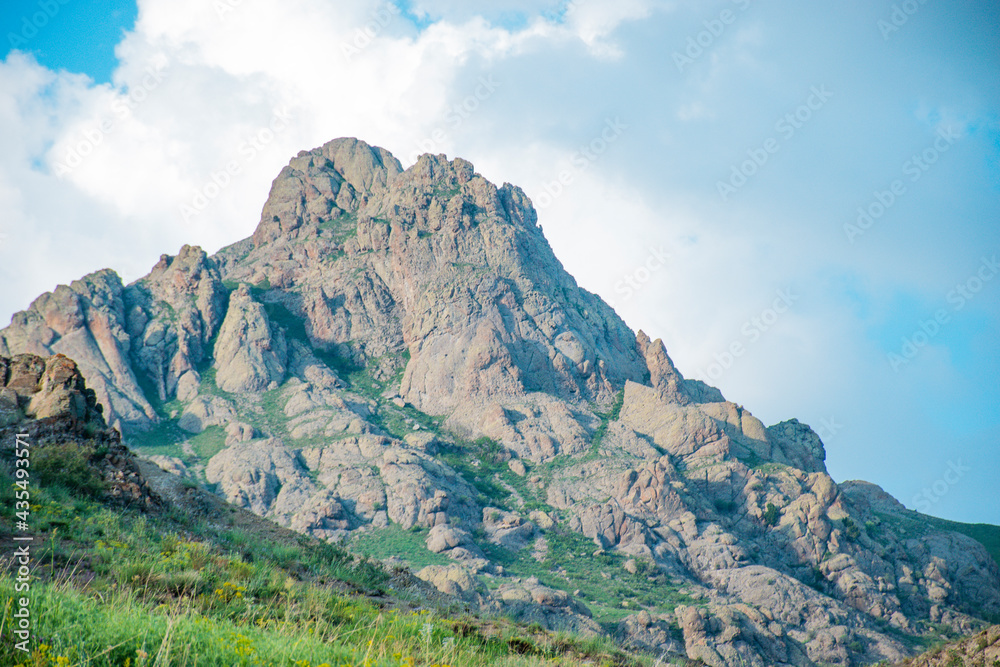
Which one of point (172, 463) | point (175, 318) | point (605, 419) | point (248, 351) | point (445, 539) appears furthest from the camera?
point (175, 318)

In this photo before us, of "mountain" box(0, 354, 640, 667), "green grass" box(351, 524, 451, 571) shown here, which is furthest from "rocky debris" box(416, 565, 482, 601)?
"mountain" box(0, 354, 640, 667)

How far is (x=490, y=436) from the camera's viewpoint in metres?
86.6

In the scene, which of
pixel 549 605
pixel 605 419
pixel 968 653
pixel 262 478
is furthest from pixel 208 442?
pixel 968 653

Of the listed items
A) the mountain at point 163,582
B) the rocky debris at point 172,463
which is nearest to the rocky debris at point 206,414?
the rocky debris at point 172,463

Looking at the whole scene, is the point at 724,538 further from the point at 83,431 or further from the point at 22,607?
the point at 22,607

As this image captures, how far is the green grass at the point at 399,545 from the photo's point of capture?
2324 inches

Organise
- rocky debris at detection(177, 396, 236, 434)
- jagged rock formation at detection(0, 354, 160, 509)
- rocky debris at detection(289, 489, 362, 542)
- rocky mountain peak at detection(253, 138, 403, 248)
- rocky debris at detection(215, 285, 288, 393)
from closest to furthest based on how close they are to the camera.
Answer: jagged rock formation at detection(0, 354, 160, 509) < rocky debris at detection(289, 489, 362, 542) < rocky debris at detection(177, 396, 236, 434) < rocky debris at detection(215, 285, 288, 393) < rocky mountain peak at detection(253, 138, 403, 248)

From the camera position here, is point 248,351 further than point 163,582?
Yes

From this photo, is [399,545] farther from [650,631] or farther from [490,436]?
[650,631]

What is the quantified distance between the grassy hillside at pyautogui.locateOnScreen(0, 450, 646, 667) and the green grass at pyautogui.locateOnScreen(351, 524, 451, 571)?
4263cm

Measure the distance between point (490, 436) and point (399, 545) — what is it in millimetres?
26948

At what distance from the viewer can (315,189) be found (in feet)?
445

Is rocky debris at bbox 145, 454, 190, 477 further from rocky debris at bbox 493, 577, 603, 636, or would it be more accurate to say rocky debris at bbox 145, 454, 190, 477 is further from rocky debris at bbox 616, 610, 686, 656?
rocky debris at bbox 616, 610, 686, 656

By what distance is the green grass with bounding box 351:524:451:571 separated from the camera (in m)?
59.0
